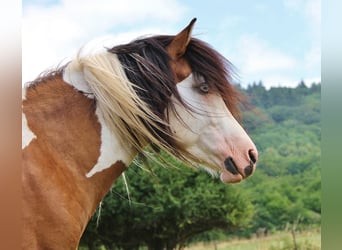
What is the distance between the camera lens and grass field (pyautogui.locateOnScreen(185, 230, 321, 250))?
488 cm

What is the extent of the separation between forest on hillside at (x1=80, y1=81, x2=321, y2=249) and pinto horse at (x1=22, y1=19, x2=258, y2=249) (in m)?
3.55

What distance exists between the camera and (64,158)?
977 mm

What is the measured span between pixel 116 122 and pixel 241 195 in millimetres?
4383

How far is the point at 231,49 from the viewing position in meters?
6.29

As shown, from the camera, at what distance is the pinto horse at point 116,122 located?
36.8 inches

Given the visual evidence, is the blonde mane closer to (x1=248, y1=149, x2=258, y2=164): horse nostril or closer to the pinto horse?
the pinto horse

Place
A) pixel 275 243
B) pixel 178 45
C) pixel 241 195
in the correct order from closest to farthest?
1. pixel 178 45
2. pixel 275 243
3. pixel 241 195

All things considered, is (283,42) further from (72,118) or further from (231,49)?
(72,118)

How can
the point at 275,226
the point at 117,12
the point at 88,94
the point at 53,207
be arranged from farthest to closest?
1. the point at 275,226
2. the point at 117,12
3. the point at 88,94
4. the point at 53,207

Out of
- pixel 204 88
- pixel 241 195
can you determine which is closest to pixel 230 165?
pixel 204 88

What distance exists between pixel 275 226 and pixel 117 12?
8.65ft

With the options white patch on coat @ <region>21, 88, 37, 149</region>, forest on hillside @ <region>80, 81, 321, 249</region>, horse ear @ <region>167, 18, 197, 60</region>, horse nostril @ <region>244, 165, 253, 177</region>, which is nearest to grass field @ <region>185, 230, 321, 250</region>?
forest on hillside @ <region>80, 81, 321, 249</region>

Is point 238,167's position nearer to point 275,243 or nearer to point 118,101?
point 118,101
